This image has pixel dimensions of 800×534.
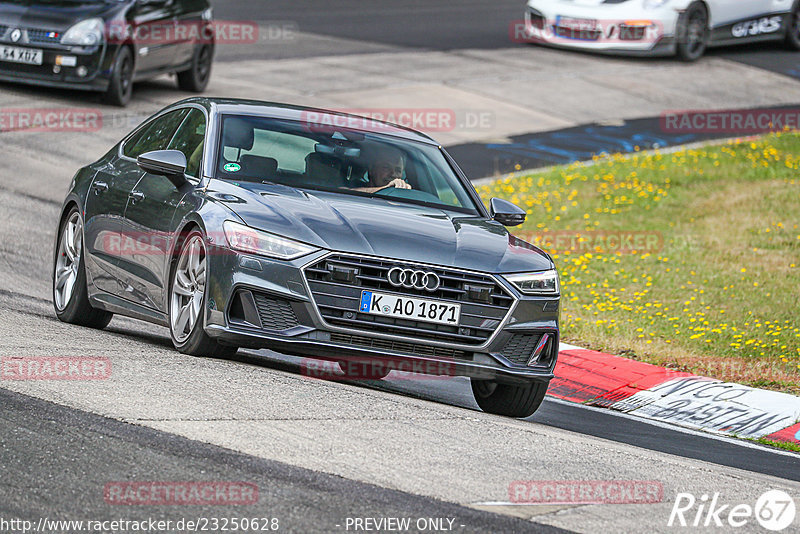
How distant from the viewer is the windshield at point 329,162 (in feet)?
27.6

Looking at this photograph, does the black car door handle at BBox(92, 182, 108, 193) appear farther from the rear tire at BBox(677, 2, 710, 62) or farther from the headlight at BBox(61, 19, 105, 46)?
the rear tire at BBox(677, 2, 710, 62)

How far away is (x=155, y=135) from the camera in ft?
30.8

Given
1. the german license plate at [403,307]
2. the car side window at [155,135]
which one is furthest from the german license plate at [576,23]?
the german license plate at [403,307]

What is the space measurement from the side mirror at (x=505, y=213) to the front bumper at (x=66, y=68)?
10.5 meters

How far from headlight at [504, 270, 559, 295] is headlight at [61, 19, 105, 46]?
37.8 feet

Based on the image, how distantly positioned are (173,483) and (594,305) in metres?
8.02

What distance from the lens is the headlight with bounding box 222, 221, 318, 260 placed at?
7.36 m

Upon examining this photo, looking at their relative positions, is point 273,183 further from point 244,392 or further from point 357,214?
point 244,392

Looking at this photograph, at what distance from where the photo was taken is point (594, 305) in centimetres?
1280
